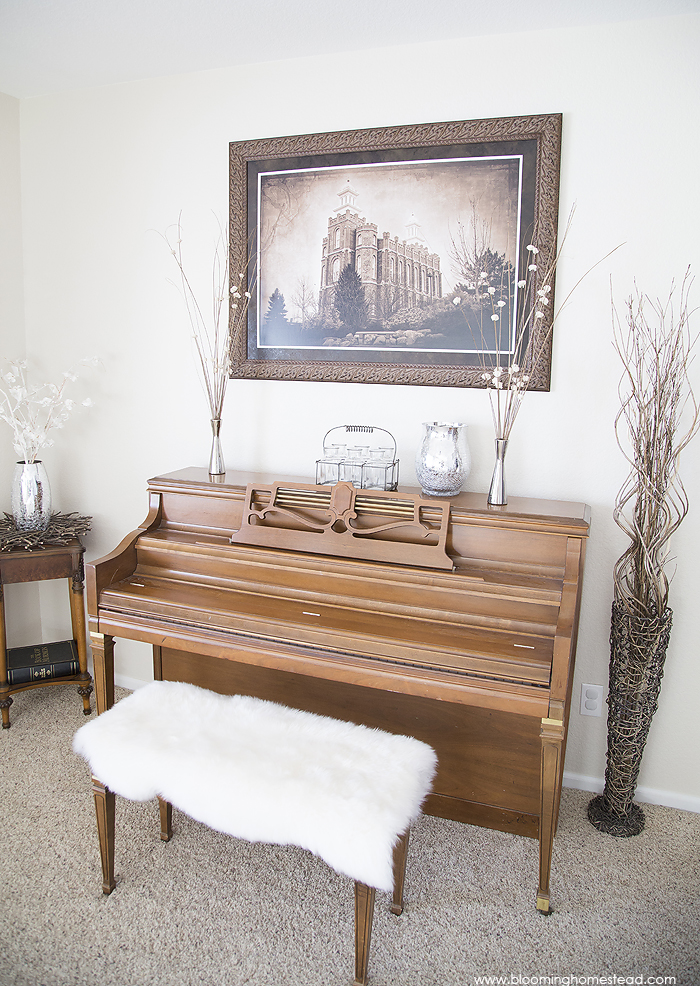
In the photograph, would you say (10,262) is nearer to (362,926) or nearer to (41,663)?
(41,663)

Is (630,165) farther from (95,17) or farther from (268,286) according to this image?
(95,17)

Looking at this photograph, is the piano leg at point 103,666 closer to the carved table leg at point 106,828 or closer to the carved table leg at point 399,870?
the carved table leg at point 106,828

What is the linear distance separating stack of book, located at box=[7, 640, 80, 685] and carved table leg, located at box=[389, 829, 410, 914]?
1678 mm

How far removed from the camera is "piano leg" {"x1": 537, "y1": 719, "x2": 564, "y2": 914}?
1.67 meters

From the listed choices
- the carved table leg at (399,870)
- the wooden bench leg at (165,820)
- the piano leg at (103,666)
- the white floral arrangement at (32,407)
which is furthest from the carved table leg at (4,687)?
the carved table leg at (399,870)

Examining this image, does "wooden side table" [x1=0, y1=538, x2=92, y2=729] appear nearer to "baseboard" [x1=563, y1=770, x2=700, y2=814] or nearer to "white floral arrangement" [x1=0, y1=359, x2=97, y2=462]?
"white floral arrangement" [x1=0, y1=359, x2=97, y2=462]

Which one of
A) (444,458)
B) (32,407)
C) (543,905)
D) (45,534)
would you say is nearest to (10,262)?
(32,407)

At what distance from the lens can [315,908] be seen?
184cm

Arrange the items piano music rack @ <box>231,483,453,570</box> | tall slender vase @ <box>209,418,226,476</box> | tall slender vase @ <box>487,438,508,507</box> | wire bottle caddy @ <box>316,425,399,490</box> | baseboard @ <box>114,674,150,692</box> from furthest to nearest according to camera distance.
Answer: baseboard @ <box>114,674,150,692</box>
tall slender vase @ <box>209,418,226,476</box>
wire bottle caddy @ <box>316,425,399,490</box>
tall slender vase @ <box>487,438,508,507</box>
piano music rack @ <box>231,483,453,570</box>

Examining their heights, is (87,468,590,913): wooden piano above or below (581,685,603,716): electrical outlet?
above

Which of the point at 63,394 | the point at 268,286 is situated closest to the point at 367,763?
the point at 268,286

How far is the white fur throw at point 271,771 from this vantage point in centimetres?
147

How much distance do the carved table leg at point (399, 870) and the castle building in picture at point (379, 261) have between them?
5.56 ft

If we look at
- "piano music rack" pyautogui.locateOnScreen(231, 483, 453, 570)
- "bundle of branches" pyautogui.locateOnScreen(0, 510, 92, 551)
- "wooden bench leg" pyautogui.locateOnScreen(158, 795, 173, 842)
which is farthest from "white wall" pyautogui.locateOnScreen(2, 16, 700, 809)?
"wooden bench leg" pyautogui.locateOnScreen(158, 795, 173, 842)
